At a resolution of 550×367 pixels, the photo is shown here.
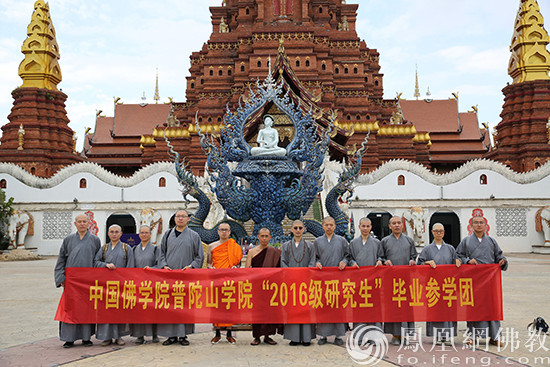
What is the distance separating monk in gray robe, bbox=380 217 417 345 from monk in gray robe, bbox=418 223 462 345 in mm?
205

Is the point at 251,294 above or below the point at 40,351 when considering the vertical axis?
above

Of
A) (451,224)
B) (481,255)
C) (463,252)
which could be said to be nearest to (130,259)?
(463,252)

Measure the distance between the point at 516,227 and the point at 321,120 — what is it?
10332 millimetres

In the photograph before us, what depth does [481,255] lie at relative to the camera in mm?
6703

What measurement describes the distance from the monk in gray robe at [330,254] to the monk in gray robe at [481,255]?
5.18 ft

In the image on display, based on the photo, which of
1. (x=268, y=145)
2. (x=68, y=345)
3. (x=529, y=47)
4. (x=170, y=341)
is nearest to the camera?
(x=68, y=345)

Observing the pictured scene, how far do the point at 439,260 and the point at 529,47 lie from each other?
88.9ft

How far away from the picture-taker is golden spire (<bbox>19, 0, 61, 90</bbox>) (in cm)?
2970

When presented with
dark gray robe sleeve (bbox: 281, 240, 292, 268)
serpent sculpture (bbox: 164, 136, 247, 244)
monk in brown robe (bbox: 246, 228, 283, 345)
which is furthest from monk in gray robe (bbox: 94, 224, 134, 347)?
serpent sculpture (bbox: 164, 136, 247, 244)

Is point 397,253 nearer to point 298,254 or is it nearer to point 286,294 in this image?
point 298,254

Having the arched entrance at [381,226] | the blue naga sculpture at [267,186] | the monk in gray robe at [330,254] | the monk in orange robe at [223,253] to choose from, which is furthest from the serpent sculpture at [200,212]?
the arched entrance at [381,226]

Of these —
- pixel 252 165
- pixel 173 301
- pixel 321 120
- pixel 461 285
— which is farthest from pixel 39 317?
pixel 321 120

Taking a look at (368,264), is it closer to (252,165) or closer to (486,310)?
(486,310)

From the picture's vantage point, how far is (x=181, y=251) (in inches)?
265
